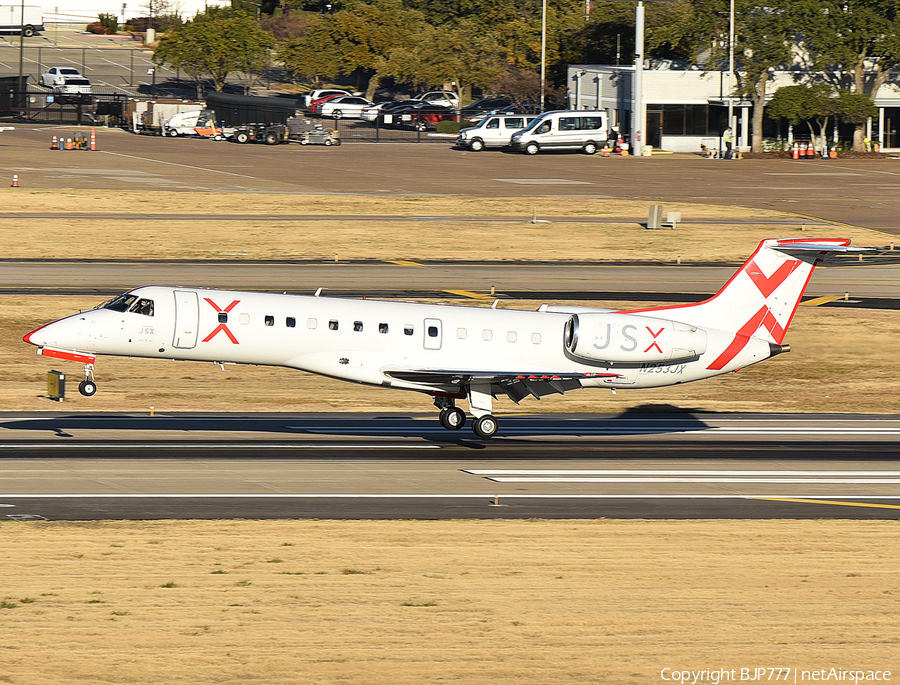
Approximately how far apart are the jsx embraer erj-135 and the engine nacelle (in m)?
0.03

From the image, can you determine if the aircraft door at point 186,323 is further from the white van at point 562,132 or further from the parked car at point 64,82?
the parked car at point 64,82

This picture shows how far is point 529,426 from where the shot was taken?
35.8 meters

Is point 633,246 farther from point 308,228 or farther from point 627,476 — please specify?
point 627,476

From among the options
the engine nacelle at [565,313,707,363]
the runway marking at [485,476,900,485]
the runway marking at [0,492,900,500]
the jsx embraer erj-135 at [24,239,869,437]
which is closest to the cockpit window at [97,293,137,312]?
the jsx embraer erj-135 at [24,239,869,437]

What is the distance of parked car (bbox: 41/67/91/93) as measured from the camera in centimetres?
13638

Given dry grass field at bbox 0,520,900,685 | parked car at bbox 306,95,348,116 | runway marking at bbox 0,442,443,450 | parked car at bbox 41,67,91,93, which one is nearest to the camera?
dry grass field at bbox 0,520,900,685

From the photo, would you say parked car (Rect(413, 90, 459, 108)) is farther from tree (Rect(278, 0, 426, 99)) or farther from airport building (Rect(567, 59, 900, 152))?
airport building (Rect(567, 59, 900, 152))

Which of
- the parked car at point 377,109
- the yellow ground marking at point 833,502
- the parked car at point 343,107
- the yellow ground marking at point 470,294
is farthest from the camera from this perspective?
the parked car at point 343,107

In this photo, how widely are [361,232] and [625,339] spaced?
3720 centimetres

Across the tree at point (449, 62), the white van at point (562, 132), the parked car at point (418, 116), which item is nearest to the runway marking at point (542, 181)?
the white van at point (562, 132)

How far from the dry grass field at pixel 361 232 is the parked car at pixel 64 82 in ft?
217

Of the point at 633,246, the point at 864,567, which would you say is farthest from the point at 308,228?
the point at 864,567

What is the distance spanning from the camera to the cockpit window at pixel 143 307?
30.0m

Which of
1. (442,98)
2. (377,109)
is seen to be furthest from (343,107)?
(442,98)
